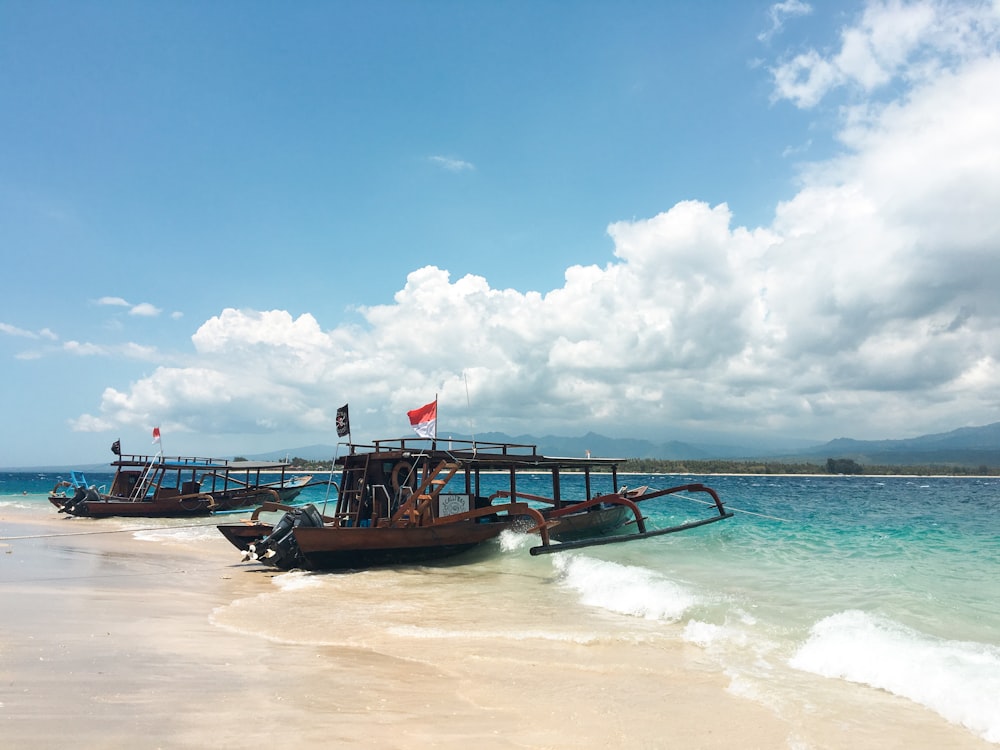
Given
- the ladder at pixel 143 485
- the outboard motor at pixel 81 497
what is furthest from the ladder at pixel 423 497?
the outboard motor at pixel 81 497

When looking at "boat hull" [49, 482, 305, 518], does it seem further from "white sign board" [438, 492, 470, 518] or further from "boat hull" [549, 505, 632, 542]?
"boat hull" [549, 505, 632, 542]

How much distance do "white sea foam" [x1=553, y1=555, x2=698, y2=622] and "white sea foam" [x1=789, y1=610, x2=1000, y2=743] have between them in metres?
2.65

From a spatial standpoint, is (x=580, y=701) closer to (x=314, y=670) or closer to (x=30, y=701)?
(x=314, y=670)

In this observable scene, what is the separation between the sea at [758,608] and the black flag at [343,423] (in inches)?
188

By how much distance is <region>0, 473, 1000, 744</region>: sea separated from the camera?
809 cm

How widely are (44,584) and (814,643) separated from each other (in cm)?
1625

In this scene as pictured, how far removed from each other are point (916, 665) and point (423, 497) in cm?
1217

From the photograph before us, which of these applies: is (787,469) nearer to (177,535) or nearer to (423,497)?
(177,535)

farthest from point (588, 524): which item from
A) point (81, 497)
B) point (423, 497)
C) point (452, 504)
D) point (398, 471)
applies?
point (81, 497)

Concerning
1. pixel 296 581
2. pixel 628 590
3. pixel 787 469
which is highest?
pixel 628 590

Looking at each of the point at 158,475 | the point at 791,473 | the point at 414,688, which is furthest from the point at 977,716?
the point at 791,473

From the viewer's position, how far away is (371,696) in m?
6.84

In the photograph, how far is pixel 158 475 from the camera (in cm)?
3941

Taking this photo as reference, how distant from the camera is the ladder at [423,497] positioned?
17.3 metres
